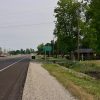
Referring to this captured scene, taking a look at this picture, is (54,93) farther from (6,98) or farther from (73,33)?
(73,33)

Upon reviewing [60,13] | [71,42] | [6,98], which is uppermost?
[60,13]

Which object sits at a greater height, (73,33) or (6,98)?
(73,33)

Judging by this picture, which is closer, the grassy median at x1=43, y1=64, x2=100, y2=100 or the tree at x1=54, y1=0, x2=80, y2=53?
the grassy median at x1=43, y1=64, x2=100, y2=100

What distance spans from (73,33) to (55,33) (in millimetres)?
4624

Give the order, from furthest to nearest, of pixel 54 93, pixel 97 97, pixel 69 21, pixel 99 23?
1. pixel 69 21
2. pixel 99 23
3. pixel 54 93
4. pixel 97 97

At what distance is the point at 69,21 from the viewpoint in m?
88.1

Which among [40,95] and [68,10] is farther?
[68,10]

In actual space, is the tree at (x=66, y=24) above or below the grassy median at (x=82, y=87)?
above

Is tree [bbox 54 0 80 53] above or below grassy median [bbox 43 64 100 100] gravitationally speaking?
above

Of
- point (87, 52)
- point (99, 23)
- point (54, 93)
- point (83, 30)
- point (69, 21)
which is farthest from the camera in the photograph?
point (87, 52)

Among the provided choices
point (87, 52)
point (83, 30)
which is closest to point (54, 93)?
point (83, 30)

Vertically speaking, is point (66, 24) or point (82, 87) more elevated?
point (66, 24)

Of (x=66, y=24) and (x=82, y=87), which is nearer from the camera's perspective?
(x=82, y=87)

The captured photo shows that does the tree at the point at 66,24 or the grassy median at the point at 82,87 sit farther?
the tree at the point at 66,24
